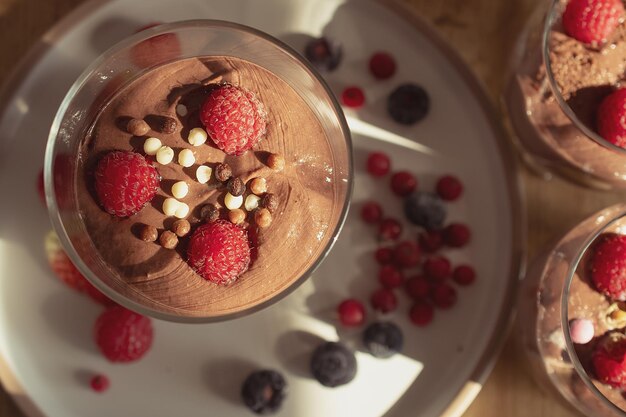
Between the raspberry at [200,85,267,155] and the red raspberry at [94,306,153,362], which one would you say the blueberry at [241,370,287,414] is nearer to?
the red raspberry at [94,306,153,362]

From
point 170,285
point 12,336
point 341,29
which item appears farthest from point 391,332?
point 12,336

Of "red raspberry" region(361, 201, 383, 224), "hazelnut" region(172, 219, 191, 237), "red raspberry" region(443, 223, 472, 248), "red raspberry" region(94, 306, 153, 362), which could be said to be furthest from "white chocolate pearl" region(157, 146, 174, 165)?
"red raspberry" region(443, 223, 472, 248)

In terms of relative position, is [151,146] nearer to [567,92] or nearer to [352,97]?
[352,97]

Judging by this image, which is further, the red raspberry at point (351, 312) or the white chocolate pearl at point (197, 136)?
the red raspberry at point (351, 312)

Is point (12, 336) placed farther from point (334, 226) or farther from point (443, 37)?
point (443, 37)

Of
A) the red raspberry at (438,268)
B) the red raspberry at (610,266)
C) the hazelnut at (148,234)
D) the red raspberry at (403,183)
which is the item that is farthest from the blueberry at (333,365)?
the red raspberry at (610,266)

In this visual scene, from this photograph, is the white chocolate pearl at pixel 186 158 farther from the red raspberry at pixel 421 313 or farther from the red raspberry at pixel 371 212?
the red raspberry at pixel 421 313

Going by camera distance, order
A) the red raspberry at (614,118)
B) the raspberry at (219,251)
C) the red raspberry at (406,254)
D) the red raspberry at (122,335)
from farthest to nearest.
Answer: the red raspberry at (406,254) → the red raspberry at (122,335) → the red raspberry at (614,118) → the raspberry at (219,251)
